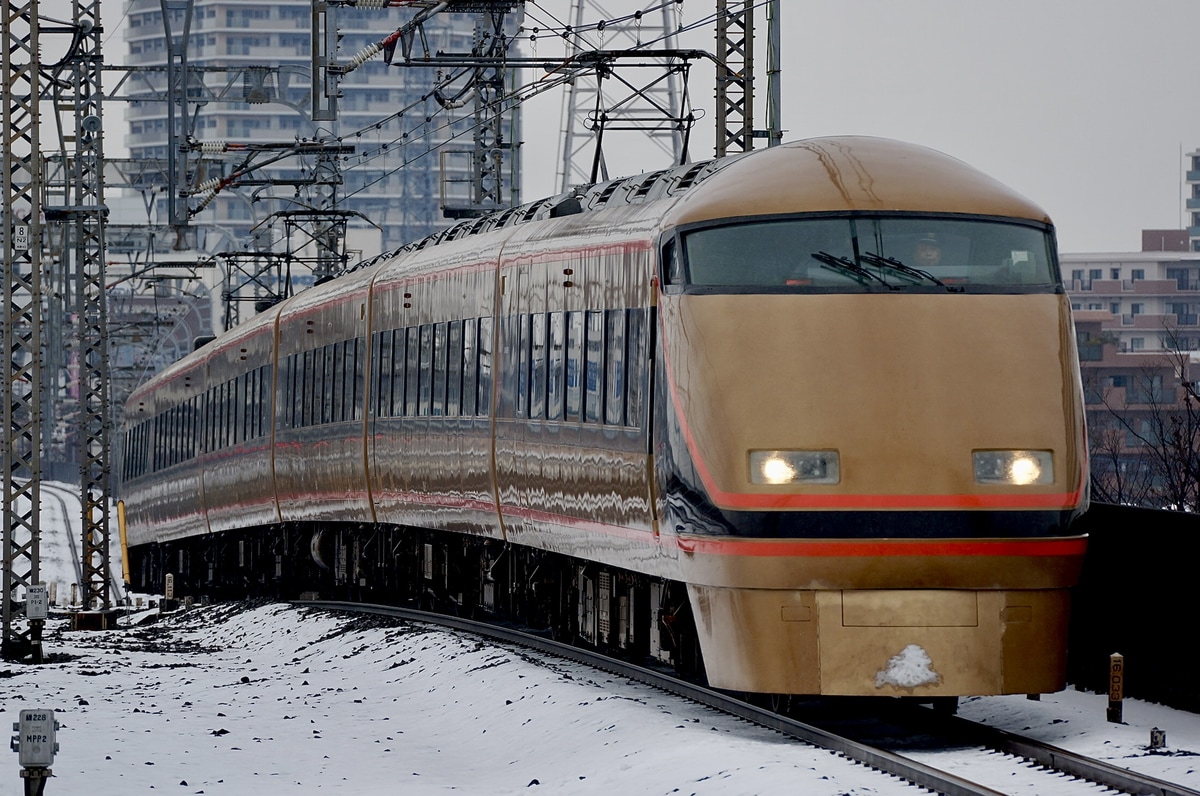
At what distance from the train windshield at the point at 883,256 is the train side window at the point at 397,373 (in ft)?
29.4

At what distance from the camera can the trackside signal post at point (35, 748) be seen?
10883 mm

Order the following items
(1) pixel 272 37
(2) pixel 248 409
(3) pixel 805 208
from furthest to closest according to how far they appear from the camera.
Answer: (1) pixel 272 37, (2) pixel 248 409, (3) pixel 805 208

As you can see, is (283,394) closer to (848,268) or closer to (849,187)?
(849,187)

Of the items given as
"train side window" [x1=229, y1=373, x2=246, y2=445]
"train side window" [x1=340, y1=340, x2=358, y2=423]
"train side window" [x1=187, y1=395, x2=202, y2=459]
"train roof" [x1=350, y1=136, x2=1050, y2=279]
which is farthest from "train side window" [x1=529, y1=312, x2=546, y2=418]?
"train side window" [x1=187, y1=395, x2=202, y2=459]

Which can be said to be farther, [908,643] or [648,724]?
[648,724]

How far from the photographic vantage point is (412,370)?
65.2 feet

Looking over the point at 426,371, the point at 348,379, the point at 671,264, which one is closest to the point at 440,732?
the point at 671,264

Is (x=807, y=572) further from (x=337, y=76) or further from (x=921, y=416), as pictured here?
(x=337, y=76)

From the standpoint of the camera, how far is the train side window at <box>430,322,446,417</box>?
61.0 ft

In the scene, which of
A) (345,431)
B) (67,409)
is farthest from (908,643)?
(67,409)

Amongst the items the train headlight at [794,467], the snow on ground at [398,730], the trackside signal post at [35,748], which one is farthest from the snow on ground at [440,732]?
the train headlight at [794,467]

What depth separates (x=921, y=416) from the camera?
10.9m

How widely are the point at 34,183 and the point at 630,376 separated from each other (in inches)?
474

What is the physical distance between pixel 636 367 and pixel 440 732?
2878 millimetres
